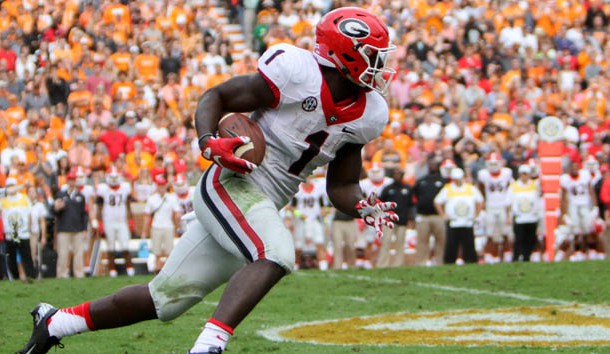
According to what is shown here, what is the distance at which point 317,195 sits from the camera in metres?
14.7

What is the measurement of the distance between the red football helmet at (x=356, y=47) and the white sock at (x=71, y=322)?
1540mm

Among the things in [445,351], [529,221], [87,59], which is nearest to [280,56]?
[445,351]

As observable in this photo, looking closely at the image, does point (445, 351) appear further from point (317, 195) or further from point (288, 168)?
point (317, 195)

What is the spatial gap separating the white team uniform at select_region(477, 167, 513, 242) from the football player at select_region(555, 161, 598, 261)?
0.84 metres

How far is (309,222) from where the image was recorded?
14.7 metres

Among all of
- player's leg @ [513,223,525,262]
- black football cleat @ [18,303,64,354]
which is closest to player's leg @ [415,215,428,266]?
player's leg @ [513,223,525,262]

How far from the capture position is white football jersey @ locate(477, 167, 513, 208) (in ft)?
49.4

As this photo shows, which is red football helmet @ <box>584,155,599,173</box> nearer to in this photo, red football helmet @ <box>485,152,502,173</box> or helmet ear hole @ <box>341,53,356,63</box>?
red football helmet @ <box>485,152,502,173</box>

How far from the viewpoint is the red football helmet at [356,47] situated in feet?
17.0

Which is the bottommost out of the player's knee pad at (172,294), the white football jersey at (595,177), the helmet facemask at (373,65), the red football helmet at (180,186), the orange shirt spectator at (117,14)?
the player's knee pad at (172,294)

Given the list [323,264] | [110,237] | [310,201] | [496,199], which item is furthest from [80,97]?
[496,199]

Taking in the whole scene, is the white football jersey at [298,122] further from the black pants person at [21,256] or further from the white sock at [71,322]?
the black pants person at [21,256]

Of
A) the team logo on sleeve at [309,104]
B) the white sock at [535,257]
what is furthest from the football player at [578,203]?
the team logo on sleeve at [309,104]

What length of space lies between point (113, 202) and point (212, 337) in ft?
32.2
